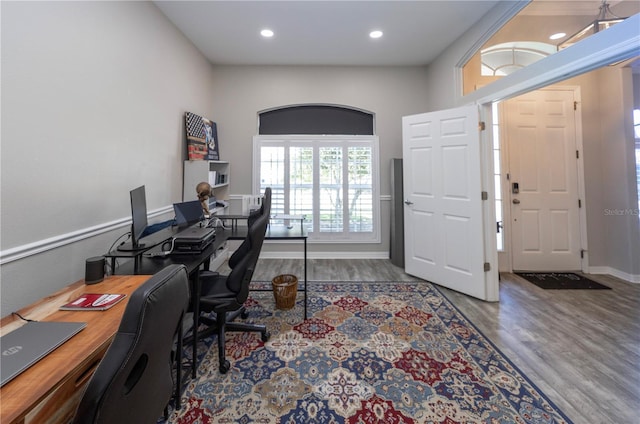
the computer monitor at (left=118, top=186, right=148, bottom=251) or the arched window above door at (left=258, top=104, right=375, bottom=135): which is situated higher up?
the arched window above door at (left=258, top=104, right=375, bottom=135)

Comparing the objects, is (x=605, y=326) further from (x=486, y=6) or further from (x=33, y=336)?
(x=33, y=336)

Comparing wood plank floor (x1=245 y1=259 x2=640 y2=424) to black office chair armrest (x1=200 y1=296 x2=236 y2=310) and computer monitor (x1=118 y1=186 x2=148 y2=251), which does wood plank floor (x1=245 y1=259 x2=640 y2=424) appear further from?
computer monitor (x1=118 y1=186 x2=148 y2=251)

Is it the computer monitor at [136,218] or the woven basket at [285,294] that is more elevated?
the computer monitor at [136,218]

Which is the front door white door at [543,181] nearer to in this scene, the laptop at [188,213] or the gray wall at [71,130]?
the laptop at [188,213]

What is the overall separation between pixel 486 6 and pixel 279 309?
12.8ft

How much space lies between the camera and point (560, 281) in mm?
3225

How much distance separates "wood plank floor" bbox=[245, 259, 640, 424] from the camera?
1525mm

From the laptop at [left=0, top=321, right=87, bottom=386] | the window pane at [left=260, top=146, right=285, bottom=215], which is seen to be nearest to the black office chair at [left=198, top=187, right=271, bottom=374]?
the laptop at [left=0, top=321, right=87, bottom=386]

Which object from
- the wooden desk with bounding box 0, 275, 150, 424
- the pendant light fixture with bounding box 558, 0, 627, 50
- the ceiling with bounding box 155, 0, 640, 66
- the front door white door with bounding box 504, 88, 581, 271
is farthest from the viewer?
the front door white door with bounding box 504, 88, 581, 271

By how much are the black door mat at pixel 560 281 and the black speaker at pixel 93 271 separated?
4.29m

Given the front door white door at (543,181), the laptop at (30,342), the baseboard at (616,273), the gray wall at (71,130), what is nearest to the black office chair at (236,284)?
the laptop at (30,342)

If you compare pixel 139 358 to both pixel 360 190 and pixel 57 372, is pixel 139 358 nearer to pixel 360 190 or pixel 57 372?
pixel 57 372

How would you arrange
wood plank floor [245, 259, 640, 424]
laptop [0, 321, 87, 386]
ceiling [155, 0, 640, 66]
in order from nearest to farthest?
laptop [0, 321, 87, 386]
wood plank floor [245, 259, 640, 424]
ceiling [155, 0, 640, 66]

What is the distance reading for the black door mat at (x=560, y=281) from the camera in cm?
304
